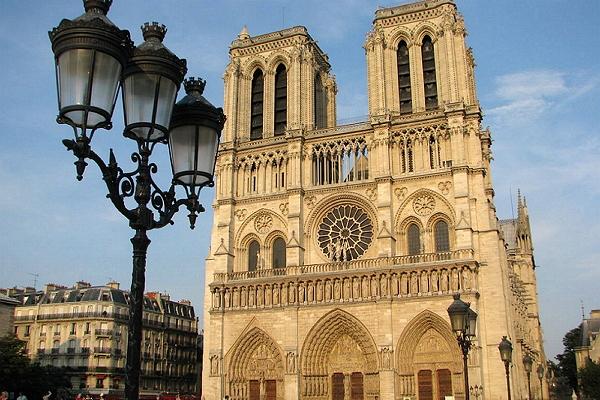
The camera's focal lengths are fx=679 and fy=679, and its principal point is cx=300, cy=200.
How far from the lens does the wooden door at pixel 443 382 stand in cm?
3022

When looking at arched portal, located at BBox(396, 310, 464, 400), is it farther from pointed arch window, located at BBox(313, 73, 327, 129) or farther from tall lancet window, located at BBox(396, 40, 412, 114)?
pointed arch window, located at BBox(313, 73, 327, 129)

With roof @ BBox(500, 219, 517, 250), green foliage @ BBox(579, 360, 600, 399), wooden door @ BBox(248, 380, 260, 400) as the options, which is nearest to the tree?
roof @ BBox(500, 219, 517, 250)

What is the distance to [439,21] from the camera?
35.1 m

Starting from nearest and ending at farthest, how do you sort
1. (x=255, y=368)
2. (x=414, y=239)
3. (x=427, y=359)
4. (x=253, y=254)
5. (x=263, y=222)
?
(x=427, y=359) → (x=414, y=239) → (x=255, y=368) → (x=263, y=222) → (x=253, y=254)

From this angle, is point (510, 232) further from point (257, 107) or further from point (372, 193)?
point (257, 107)

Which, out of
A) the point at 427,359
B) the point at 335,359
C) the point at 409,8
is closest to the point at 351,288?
the point at 335,359

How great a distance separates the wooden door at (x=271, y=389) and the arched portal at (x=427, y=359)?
20.4 feet

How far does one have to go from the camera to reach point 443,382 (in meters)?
30.4

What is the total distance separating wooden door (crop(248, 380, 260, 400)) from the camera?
3328 cm

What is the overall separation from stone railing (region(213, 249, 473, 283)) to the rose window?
1.01m

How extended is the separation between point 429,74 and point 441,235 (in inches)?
341

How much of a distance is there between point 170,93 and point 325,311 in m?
27.8

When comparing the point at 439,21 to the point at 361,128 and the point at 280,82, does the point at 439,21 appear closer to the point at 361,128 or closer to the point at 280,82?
the point at 361,128

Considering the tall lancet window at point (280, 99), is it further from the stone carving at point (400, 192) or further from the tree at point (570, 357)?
the tree at point (570, 357)
